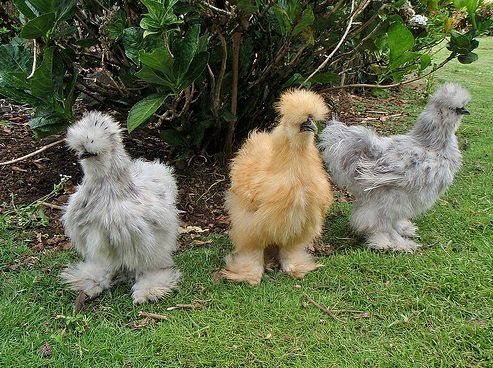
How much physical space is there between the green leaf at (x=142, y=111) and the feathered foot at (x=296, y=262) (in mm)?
1203

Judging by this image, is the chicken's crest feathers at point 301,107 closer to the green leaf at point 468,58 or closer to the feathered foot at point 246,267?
the feathered foot at point 246,267

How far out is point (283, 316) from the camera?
110 inches

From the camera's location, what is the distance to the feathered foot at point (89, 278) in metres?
2.93

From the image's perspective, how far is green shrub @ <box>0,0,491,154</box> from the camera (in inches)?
116

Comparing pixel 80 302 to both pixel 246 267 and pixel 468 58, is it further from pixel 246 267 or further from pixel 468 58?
pixel 468 58

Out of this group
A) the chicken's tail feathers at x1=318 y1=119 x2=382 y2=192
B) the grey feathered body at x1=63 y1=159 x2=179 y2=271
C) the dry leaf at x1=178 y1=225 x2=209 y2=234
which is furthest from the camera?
the dry leaf at x1=178 y1=225 x2=209 y2=234

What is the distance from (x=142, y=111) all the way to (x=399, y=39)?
2.11m

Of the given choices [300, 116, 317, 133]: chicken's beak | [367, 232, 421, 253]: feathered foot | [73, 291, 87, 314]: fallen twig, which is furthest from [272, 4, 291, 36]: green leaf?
[73, 291, 87, 314]: fallen twig

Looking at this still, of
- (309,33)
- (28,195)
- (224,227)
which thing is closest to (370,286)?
(224,227)

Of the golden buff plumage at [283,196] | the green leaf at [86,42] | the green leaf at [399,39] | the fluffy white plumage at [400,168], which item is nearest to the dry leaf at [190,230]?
the golden buff plumage at [283,196]

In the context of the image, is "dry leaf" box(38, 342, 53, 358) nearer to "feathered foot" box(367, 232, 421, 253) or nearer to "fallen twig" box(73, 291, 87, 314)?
"fallen twig" box(73, 291, 87, 314)

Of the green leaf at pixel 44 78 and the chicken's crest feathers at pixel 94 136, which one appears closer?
the chicken's crest feathers at pixel 94 136

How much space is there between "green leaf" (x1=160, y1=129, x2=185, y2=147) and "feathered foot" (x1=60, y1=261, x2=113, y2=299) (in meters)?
1.32

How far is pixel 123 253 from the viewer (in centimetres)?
284
